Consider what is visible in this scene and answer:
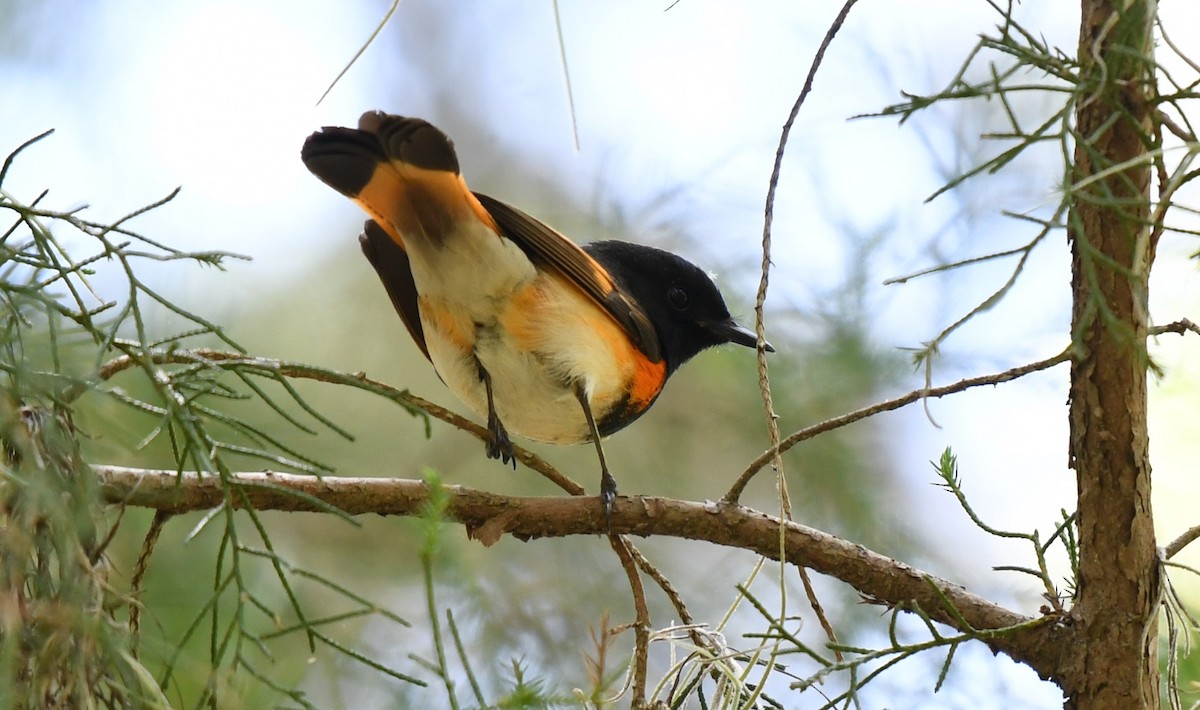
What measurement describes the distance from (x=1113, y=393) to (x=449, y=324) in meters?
1.67

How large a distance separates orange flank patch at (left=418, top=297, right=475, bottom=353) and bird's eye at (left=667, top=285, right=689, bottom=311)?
831mm

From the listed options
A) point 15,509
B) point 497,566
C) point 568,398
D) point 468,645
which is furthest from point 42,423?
point 497,566

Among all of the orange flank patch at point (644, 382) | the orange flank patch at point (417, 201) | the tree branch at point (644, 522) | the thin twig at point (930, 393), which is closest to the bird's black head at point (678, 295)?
the orange flank patch at point (644, 382)

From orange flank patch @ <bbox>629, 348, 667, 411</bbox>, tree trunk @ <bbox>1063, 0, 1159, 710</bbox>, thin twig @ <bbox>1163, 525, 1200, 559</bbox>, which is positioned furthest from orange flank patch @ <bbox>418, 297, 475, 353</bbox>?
thin twig @ <bbox>1163, 525, 1200, 559</bbox>

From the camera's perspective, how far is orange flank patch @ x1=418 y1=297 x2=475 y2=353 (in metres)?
2.84

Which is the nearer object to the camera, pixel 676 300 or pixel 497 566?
pixel 676 300

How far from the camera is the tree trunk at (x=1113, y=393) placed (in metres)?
1.44

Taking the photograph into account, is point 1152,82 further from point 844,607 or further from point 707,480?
point 707,480

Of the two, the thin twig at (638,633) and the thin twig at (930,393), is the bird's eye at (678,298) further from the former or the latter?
the thin twig at (930,393)

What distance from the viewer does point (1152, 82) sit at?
1425 millimetres

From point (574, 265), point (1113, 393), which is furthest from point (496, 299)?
point (1113, 393)

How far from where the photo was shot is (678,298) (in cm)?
350

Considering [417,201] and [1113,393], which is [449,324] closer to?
[417,201]

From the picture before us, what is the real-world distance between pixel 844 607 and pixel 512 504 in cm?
209
